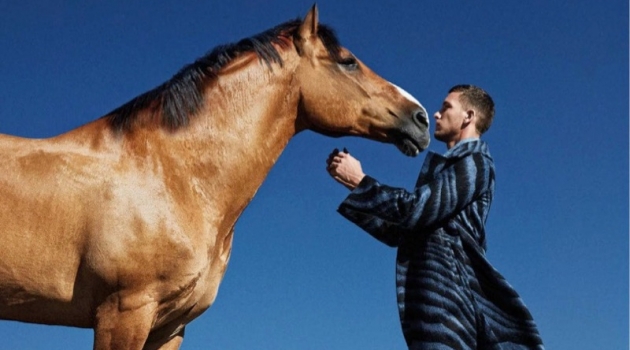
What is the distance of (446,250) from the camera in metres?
3.57

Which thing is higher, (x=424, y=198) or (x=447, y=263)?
(x=424, y=198)

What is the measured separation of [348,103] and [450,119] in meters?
0.67

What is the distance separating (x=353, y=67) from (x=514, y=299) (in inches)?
69.1

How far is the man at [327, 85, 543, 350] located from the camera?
11.3 feet

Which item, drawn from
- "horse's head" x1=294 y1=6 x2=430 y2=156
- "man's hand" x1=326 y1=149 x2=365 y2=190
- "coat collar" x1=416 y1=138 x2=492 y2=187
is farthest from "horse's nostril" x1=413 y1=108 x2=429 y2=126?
"man's hand" x1=326 y1=149 x2=365 y2=190

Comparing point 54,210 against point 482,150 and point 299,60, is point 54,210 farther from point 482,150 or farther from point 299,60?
point 482,150

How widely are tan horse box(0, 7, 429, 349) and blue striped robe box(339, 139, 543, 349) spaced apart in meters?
0.75

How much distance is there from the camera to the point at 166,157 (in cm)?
395

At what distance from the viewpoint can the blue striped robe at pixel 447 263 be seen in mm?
3449

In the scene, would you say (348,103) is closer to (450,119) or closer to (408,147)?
(408,147)

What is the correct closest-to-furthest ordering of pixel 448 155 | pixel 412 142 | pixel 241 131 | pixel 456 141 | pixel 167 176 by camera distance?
pixel 448 155 < pixel 167 176 < pixel 456 141 < pixel 241 131 < pixel 412 142

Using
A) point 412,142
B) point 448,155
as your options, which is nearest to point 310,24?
point 412,142

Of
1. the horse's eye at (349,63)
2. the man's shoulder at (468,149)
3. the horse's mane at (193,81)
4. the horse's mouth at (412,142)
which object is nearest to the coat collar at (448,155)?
the man's shoulder at (468,149)

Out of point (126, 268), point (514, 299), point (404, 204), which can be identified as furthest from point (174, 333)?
point (514, 299)
